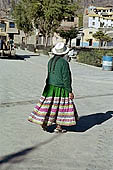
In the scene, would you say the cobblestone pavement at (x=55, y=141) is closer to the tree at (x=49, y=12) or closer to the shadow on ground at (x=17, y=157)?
the shadow on ground at (x=17, y=157)

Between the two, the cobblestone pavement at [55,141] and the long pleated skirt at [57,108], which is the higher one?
the long pleated skirt at [57,108]

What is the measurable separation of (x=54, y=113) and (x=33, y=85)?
6050mm

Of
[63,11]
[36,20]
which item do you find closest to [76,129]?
[63,11]

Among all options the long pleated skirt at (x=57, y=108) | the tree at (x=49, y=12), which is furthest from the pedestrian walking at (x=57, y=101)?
the tree at (x=49, y=12)

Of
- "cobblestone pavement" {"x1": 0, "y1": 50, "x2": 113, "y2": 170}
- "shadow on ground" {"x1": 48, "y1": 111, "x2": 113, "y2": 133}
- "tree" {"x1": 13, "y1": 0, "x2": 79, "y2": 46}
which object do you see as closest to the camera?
"cobblestone pavement" {"x1": 0, "y1": 50, "x2": 113, "y2": 170}

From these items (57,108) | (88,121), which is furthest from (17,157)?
(88,121)

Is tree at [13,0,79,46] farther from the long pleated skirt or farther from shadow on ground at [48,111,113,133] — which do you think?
the long pleated skirt

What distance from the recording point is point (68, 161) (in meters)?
4.33

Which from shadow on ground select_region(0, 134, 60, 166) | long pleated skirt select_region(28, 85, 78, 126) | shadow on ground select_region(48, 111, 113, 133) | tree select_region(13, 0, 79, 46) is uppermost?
tree select_region(13, 0, 79, 46)

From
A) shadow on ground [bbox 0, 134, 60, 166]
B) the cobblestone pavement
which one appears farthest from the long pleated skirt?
shadow on ground [bbox 0, 134, 60, 166]

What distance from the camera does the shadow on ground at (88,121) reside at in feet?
19.6

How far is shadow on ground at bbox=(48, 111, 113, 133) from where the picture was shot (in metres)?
5.96

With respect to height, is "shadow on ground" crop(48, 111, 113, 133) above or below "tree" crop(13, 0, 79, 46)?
below

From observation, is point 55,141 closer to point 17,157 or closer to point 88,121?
point 17,157
